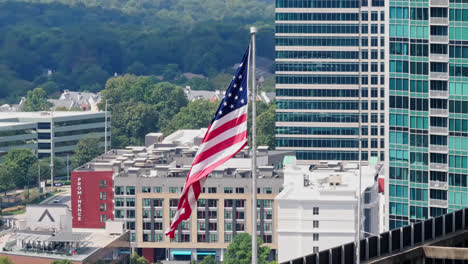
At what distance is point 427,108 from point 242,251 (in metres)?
68.6

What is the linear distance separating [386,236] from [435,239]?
4.52m

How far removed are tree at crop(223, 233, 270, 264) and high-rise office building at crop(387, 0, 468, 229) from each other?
202ft

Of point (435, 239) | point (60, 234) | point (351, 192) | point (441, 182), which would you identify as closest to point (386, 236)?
point (435, 239)

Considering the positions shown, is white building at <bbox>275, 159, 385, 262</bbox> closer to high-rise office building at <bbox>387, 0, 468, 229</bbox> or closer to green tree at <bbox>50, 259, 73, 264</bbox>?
green tree at <bbox>50, 259, 73, 264</bbox>

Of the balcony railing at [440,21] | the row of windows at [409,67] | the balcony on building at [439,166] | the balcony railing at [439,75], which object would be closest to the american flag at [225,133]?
the balcony railing at [440,21]

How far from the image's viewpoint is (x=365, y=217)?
167 meters

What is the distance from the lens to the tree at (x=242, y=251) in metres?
189

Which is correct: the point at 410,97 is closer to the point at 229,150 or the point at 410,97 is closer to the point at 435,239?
the point at 435,239

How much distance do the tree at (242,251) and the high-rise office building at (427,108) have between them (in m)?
61.5

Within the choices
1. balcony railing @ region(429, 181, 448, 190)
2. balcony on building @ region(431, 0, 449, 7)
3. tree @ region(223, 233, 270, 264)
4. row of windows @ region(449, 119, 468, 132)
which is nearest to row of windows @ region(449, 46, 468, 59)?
balcony on building @ region(431, 0, 449, 7)

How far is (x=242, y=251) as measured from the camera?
191000 mm

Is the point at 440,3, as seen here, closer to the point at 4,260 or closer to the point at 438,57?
the point at 438,57

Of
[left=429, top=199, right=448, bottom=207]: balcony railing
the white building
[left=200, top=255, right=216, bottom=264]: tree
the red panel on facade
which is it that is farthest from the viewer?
[left=200, top=255, right=216, bottom=264]: tree

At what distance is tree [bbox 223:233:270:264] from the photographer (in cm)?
18938
